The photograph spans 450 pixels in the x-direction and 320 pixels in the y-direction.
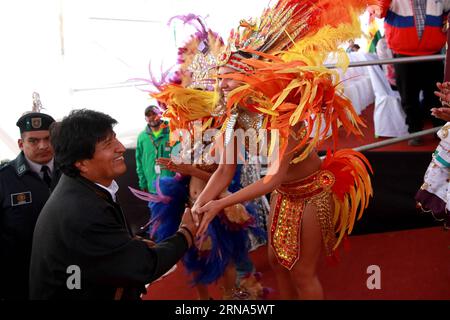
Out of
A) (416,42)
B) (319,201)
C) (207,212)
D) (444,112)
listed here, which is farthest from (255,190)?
(416,42)

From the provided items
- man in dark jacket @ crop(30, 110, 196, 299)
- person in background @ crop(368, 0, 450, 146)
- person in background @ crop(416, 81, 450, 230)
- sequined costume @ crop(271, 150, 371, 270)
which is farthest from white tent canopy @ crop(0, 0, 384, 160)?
man in dark jacket @ crop(30, 110, 196, 299)

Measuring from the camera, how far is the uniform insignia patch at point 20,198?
2.16m

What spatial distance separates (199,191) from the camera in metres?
2.70

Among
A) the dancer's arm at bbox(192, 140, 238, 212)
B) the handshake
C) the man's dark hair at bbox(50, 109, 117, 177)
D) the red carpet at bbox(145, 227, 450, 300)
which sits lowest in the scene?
the red carpet at bbox(145, 227, 450, 300)

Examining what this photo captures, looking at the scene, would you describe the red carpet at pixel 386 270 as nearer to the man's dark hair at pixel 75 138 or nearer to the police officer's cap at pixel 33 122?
the police officer's cap at pixel 33 122

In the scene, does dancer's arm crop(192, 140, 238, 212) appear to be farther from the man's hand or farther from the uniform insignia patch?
the uniform insignia patch

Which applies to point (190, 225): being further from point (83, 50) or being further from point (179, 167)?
point (83, 50)

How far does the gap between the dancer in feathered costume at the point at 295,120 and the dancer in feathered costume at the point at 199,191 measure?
1.08ft

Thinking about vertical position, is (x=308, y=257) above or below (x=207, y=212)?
below

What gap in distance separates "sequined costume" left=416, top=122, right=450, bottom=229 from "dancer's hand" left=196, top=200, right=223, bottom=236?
0.94 m

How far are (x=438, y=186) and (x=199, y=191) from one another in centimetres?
122

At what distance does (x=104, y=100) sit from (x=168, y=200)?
3.09 m

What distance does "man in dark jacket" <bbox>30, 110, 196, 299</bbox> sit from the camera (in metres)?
1.53

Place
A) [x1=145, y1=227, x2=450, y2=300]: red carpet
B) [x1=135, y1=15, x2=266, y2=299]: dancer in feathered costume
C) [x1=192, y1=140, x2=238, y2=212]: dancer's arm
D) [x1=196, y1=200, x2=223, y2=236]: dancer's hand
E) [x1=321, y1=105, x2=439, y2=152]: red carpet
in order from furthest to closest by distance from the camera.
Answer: [x1=321, y1=105, x2=439, y2=152]: red carpet → [x1=145, y1=227, x2=450, y2=300]: red carpet → [x1=135, y1=15, x2=266, y2=299]: dancer in feathered costume → [x1=192, y1=140, x2=238, y2=212]: dancer's arm → [x1=196, y1=200, x2=223, y2=236]: dancer's hand
